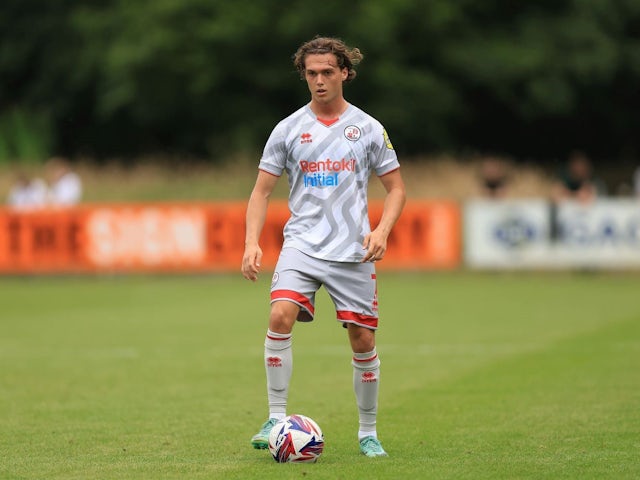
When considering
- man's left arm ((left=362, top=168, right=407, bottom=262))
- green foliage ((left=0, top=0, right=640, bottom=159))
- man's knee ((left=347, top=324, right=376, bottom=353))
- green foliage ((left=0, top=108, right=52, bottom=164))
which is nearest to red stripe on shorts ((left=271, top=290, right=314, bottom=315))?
man's knee ((left=347, top=324, right=376, bottom=353))

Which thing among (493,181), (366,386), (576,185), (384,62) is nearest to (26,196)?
(493,181)

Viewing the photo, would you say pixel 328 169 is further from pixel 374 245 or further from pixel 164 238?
pixel 164 238

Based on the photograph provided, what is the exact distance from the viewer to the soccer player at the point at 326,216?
7.93 metres

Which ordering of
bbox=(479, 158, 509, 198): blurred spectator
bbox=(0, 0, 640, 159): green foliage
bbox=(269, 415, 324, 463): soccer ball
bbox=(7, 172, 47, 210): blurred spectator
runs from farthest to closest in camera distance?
bbox=(0, 0, 640, 159): green foliage → bbox=(7, 172, 47, 210): blurred spectator → bbox=(479, 158, 509, 198): blurred spectator → bbox=(269, 415, 324, 463): soccer ball

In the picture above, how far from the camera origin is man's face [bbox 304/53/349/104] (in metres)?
7.95

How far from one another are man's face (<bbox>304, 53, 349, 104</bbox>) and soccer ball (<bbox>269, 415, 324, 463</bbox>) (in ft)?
5.90

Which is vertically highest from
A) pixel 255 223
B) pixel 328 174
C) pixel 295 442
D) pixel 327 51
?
pixel 327 51

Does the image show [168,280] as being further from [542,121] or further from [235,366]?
[542,121]

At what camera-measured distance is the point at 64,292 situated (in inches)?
933

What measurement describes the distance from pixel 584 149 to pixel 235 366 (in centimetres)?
3969

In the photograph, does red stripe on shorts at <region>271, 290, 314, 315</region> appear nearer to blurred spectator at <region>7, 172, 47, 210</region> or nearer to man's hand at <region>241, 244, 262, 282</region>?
man's hand at <region>241, 244, 262, 282</region>

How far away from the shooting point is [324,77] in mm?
7965

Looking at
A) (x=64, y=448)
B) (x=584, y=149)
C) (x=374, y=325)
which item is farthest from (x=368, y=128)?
(x=584, y=149)

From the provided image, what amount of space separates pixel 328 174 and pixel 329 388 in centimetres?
367
